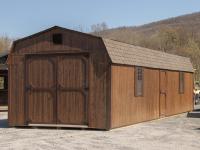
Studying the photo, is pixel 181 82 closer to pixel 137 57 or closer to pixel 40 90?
pixel 137 57

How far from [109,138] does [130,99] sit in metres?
4.25

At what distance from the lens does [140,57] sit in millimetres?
20297

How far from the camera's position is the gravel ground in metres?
13.2

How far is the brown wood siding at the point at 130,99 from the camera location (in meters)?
17.6

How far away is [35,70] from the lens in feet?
59.6

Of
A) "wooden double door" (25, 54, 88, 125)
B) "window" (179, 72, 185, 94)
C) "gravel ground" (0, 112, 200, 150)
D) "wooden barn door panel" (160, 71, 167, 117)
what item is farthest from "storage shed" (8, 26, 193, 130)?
"window" (179, 72, 185, 94)

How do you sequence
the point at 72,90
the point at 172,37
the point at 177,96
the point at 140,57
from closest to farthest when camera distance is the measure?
1. the point at 72,90
2. the point at 140,57
3. the point at 177,96
4. the point at 172,37

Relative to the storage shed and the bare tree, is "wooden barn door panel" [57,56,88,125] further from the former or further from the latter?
the bare tree

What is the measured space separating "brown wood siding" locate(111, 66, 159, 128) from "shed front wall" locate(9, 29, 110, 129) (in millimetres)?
372

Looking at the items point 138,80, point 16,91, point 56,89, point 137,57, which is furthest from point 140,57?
point 16,91

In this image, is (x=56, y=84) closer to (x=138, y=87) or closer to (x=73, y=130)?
(x=73, y=130)

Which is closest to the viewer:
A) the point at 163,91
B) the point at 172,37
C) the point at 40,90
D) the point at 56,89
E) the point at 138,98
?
the point at 56,89

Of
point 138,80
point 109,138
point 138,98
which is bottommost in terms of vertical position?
point 109,138

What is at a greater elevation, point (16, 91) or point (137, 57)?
point (137, 57)
